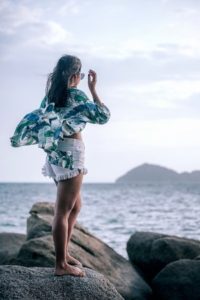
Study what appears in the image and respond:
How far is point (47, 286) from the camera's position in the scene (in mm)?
4984

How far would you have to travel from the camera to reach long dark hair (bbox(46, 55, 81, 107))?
501cm

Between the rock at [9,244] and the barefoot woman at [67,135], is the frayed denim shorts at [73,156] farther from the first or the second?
the rock at [9,244]

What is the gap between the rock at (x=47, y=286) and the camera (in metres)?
4.85

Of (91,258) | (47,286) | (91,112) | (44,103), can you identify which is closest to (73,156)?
(91,112)

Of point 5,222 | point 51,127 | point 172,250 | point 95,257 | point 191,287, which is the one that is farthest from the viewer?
point 5,222

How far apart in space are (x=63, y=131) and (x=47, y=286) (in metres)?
1.54

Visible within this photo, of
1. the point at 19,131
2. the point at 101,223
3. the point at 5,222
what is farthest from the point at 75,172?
the point at 5,222

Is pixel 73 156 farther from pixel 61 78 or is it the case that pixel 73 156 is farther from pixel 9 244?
pixel 9 244

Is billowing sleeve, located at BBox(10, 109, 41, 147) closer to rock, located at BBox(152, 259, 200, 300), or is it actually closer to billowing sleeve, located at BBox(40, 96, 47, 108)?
billowing sleeve, located at BBox(40, 96, 47, 108)

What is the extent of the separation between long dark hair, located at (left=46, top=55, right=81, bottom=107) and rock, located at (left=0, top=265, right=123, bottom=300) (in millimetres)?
1729

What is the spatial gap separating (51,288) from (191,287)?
3.73 metres

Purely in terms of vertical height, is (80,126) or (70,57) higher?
(70,57)

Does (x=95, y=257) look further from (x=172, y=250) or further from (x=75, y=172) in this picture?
(x=75, y=172)

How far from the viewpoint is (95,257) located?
8.60 metres
